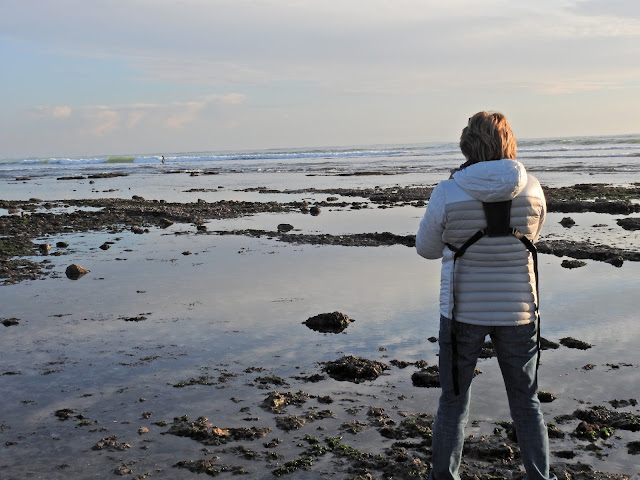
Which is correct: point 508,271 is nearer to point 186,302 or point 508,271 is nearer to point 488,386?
point 488,386

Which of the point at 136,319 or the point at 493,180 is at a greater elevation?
the point at 493,180

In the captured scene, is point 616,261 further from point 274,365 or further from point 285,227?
point 285,227

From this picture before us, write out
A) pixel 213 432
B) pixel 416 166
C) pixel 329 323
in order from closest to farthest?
pixel 213 432 → pixel 329 323 → pixel 416 166

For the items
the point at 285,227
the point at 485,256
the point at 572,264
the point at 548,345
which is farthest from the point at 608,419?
the point at 285,227

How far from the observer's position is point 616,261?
11.3 meters

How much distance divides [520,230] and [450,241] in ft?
1.26

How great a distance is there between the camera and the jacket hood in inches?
138

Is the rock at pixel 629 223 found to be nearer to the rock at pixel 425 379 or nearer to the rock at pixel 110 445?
the rock at pixel 425 379

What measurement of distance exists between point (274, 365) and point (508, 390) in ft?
10.3

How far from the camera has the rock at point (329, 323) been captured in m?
7.71

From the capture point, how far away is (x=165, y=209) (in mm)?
21906

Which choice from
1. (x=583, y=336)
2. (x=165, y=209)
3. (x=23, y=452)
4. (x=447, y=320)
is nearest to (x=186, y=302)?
(x=23, y=452)

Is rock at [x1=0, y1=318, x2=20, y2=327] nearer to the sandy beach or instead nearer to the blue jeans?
the sandy beach

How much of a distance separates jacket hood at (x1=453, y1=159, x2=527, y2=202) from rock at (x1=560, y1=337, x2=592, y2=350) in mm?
3869
